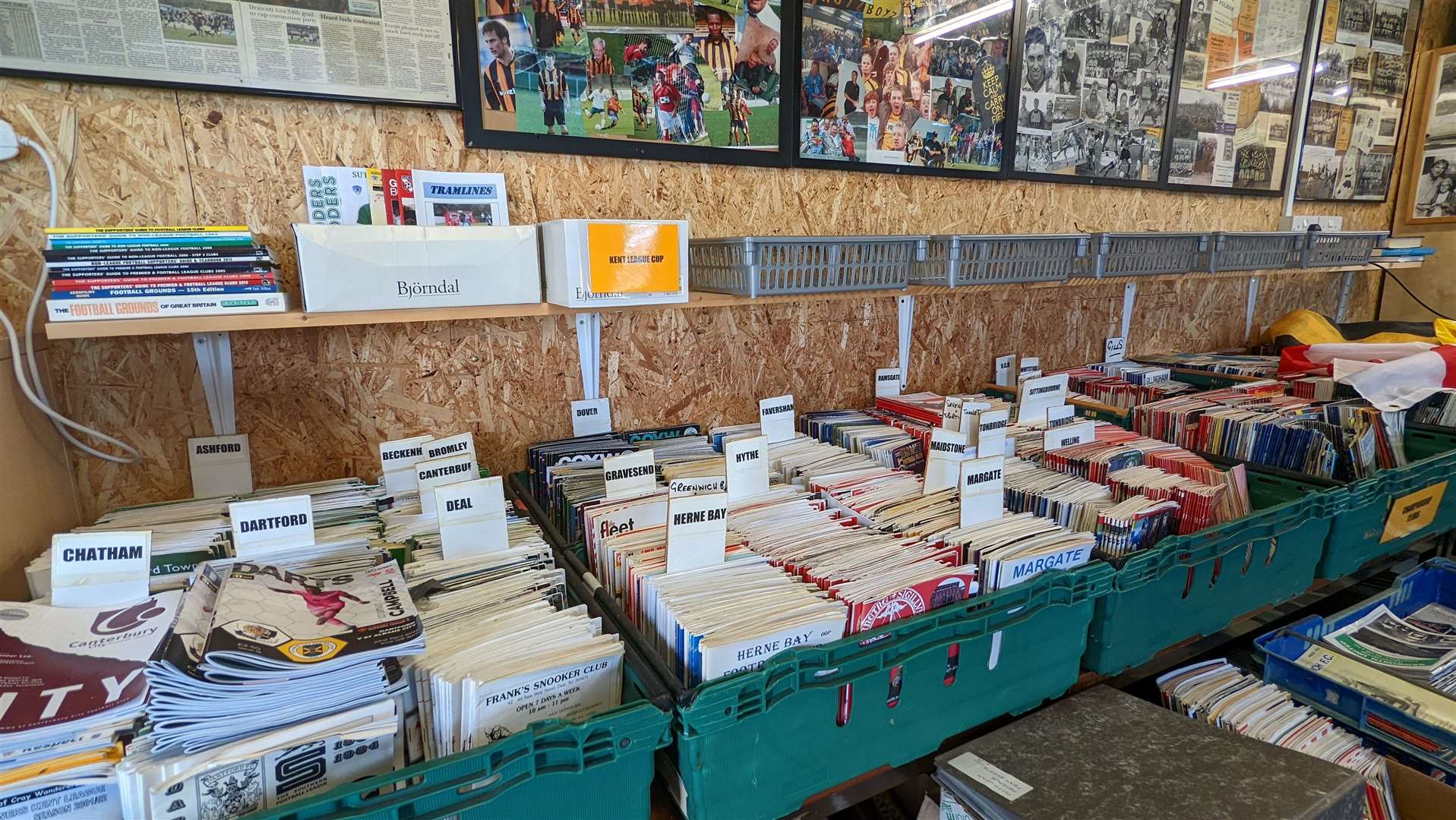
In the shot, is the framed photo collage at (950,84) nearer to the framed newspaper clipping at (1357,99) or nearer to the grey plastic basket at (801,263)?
the framed newspaper clipping at (1357,99)

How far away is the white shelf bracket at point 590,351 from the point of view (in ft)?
6.55

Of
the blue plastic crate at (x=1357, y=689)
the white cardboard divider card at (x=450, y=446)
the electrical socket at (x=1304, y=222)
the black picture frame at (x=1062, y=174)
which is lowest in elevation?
the blue plastic crate at (x=1357, y=689)

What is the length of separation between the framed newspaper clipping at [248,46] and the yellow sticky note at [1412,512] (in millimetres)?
2878

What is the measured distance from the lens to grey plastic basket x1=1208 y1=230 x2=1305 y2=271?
2.46 meters

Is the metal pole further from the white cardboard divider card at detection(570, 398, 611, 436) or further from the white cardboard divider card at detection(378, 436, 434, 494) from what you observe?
the white cardboard divider card at detection(378, 436, 434, 494)

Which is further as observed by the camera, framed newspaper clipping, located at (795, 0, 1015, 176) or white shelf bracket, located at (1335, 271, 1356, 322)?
white shelf bracket, located at (1335, 271, 1356, 322)

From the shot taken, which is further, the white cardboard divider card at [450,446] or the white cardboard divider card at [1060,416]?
the white cardboard divider card at [1060,416]

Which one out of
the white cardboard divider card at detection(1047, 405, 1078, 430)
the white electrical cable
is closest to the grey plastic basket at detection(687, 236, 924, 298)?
the white cardboard divider card at detection(1047, 405, 1078, 430)

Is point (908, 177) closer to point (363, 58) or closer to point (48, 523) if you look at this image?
point (363, 58)

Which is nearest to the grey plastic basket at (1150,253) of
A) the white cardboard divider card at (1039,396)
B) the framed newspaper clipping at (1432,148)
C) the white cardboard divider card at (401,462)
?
the white cardboard divider card at (1039,396)

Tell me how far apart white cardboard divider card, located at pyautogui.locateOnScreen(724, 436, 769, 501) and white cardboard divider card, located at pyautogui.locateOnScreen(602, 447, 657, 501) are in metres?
0.18

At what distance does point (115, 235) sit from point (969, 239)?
1865 millimetres

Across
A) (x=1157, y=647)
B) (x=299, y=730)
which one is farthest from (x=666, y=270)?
(x=1157, y=647)

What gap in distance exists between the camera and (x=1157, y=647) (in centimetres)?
162
